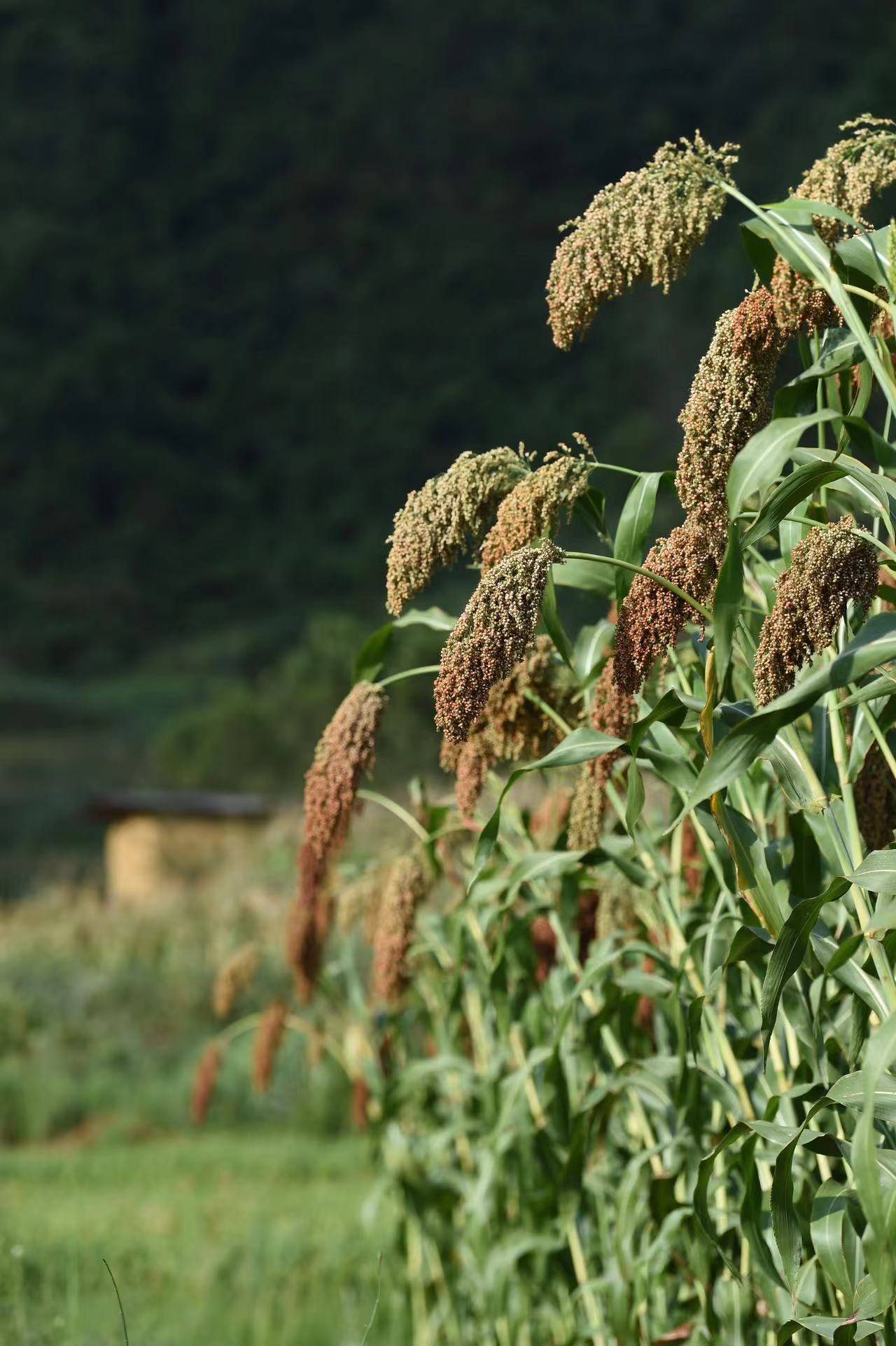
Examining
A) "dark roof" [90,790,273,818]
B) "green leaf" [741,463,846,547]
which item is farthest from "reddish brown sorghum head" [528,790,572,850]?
"dark roof" [90,790,273,818]

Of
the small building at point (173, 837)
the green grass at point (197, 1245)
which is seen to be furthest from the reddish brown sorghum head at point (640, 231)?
the small building at point (173, 837)

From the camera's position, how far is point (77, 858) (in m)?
17.6

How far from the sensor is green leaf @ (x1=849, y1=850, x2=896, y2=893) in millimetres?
1441

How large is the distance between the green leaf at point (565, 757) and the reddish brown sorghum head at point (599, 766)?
0.08 feet

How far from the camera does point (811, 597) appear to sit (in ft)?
4.38

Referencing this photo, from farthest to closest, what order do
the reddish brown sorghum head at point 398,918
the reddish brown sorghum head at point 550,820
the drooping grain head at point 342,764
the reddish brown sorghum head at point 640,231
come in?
the reddish brown sorghum head at point 550,820 < the reddish brown sorghum head at point 398,918 < the drooping grain head at point 342,764 < the reddish brown sorghum head at point 640,231

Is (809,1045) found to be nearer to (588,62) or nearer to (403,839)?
(403,839)

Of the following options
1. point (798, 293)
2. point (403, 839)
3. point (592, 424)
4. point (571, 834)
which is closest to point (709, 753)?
point (798, 293)

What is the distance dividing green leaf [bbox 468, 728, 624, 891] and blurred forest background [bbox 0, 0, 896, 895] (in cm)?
2707

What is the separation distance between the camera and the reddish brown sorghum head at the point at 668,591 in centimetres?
144

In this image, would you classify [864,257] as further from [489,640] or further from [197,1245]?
[197,1245]

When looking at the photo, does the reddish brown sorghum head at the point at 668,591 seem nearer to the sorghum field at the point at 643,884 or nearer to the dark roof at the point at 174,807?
the sorghum field at the point at 643,884

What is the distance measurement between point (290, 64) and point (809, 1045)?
46.3 meters

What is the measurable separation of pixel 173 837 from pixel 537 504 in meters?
11.6
